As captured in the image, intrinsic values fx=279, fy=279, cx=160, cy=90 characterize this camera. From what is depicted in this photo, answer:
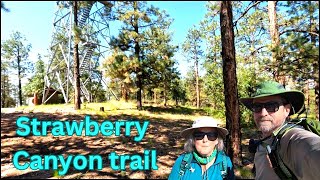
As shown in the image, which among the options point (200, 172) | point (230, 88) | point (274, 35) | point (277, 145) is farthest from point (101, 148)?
point (277, 145)

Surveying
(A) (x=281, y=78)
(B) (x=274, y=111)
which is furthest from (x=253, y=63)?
(B) (x=274, y=111)

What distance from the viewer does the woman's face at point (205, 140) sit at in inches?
119

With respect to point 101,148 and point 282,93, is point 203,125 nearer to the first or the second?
point 282,93

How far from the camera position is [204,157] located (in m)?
3.01

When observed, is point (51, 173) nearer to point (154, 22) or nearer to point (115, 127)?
point (115, 127)

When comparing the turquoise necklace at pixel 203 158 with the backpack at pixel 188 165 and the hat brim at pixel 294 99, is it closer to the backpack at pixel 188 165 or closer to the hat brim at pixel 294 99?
the backpack at pixel 188 165

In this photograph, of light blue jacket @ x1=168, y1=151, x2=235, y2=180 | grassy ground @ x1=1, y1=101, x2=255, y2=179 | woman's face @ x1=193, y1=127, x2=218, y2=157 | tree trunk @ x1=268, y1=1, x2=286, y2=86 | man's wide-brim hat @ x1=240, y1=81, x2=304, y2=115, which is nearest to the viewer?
man's wide-brim hat @ x1=240, y1=81, x2=304, y2=115

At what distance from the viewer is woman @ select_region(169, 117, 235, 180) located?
294 centimetres

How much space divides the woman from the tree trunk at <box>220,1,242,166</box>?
15.4ft

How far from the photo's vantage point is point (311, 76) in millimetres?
14484

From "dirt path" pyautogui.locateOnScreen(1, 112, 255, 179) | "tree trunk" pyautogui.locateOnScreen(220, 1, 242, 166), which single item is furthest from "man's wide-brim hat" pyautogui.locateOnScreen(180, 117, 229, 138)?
"dirt path" pyautogui.locateOnScreen(1, 112, 255, 179)

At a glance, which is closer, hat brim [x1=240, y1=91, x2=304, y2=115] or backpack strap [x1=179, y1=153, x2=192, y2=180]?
hat brim [x1=240, y1=91, x2=304, y2=115]

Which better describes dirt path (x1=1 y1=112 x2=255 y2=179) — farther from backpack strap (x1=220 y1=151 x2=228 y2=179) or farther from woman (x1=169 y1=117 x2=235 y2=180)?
backpack strap (x1=220 y1=151 x2=228 y2=179)

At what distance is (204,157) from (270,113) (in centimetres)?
109
